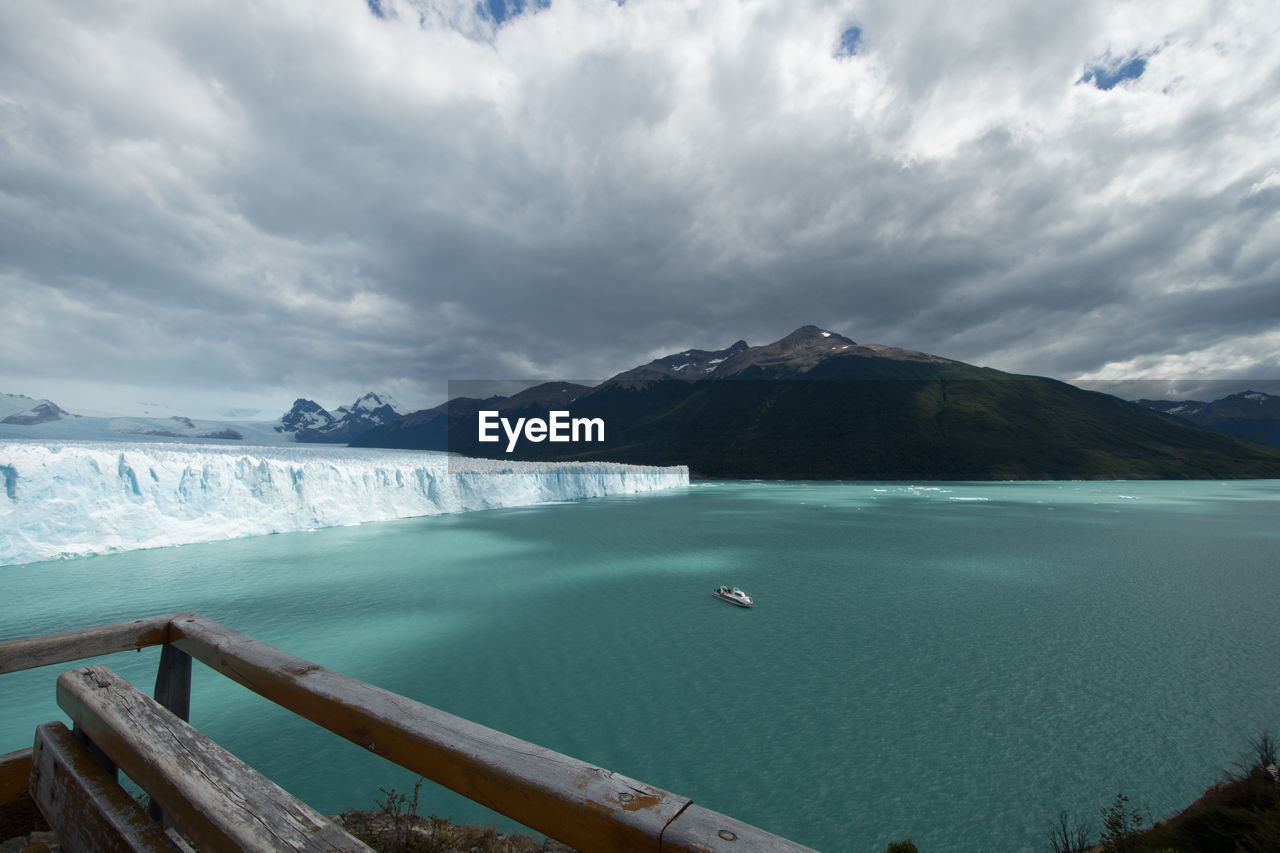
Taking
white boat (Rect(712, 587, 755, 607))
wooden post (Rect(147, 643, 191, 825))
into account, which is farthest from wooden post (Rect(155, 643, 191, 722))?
white boat (Rect(712, 587, 755, 607))

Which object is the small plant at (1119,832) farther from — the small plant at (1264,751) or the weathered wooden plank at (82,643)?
the weathered wooden plank at (82,643)

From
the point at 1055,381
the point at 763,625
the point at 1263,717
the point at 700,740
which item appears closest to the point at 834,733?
the point at 700,740

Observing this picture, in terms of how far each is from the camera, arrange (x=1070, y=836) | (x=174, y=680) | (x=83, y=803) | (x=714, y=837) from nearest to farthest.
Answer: (x=714, y=837), (x=83, y=803), (x=174, y=680), (x=1070, y=836)

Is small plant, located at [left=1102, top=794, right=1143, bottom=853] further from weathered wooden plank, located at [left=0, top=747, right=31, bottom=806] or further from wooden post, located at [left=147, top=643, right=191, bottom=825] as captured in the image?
weathered wooden plank, located at [left=0, top=747, right=31, bottom=806]

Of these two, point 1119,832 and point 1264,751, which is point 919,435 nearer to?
point 1264,751

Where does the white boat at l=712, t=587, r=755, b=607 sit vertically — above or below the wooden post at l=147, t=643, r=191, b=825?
below

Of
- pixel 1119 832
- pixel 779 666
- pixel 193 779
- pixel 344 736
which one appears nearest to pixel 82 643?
pixel 193 779

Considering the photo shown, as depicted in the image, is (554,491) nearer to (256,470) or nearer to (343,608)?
(256,470)
